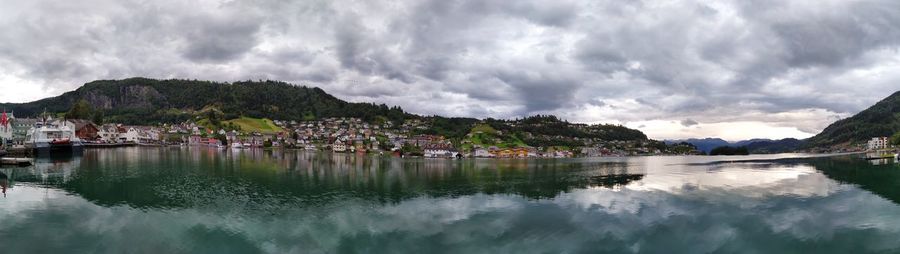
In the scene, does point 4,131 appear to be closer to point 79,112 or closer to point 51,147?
point 51,147

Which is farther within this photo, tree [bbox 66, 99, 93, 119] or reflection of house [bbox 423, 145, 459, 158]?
tree [bbox 66, 99, 93, 119]

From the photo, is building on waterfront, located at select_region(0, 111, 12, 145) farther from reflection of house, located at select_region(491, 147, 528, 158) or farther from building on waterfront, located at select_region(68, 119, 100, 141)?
reflection of house, located at select_region(491, 147, 528, 158)

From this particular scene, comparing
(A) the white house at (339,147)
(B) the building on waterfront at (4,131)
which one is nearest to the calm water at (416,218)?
(B) the building on waterfront at (4,131)

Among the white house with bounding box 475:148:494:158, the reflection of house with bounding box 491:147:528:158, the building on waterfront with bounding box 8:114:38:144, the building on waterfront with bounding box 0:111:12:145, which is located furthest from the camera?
the reflection of house with bounding box 491:147:528:158

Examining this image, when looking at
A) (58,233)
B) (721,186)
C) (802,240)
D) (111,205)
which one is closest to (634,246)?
(802,240)

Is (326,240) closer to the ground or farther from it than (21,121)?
closer to the ground

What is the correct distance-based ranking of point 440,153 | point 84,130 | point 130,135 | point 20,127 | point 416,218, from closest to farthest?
1. point 416,218
2. point 20,127
3. point 84,130
4. point 440,153
5. point 130,135

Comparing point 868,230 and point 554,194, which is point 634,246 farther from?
point 554,194

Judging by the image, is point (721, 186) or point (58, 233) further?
point (721, 186)

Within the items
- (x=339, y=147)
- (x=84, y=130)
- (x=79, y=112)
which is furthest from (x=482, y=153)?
(x=79, y=112)

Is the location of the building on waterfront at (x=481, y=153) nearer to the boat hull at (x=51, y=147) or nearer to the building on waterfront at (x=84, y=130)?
the boat hull at (x=51, y=147)

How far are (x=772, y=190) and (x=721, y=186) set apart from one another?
192 inches

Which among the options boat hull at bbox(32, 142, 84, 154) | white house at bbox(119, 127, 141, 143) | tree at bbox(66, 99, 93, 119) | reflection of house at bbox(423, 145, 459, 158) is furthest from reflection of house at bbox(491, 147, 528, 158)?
tree at bbox(66, 99, 93, 119)

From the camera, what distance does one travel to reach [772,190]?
47.2 metres
